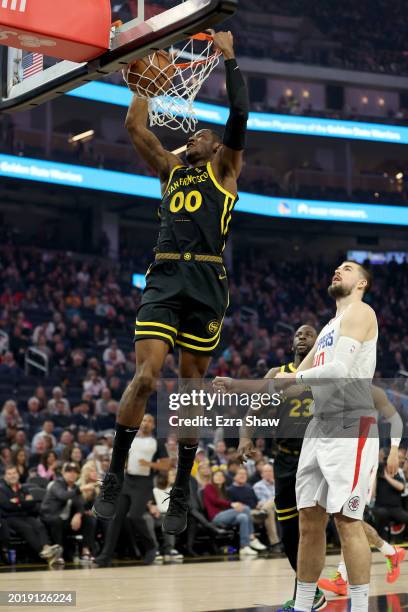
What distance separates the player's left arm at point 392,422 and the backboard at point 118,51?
2882 mm

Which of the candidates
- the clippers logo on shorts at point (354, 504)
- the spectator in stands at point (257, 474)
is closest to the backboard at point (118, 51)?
the clippers logo on shorts at point (354, 504)

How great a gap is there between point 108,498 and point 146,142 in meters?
2.46

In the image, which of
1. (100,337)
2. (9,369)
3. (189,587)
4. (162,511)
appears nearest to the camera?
(189,587)

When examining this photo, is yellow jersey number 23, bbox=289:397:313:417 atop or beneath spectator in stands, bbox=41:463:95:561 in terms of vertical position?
atop

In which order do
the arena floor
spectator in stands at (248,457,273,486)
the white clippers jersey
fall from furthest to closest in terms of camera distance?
spectator in stands at (248,457,273,486), the arena floor, the white clippers jersey

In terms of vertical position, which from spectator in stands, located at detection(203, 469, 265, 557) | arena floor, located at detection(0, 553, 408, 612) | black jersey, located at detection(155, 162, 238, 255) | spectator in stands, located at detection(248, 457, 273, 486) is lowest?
arena floor, located at detection(0, 553, 408, 612)

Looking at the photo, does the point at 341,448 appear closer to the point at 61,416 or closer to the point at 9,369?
the point at 61,416

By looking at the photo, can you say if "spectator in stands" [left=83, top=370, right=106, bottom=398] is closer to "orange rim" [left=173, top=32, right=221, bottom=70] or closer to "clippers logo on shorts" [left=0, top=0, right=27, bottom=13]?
"orange rim" [left=173, top=32, right=221, bottom=70]

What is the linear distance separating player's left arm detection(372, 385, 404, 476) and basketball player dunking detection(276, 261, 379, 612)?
0.49ft

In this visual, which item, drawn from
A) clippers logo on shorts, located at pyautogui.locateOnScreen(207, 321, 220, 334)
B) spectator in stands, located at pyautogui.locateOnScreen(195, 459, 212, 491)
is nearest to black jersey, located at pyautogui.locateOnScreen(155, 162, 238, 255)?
clippers logo on shorts, located at pyautogui.locateOnScreen(207, 321, 220, 334)

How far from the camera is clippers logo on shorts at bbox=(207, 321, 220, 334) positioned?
20.6ft

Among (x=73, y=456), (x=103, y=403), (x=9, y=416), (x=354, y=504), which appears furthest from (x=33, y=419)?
(x=354, y=504)

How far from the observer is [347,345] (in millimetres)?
6398

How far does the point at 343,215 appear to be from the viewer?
3491cm
